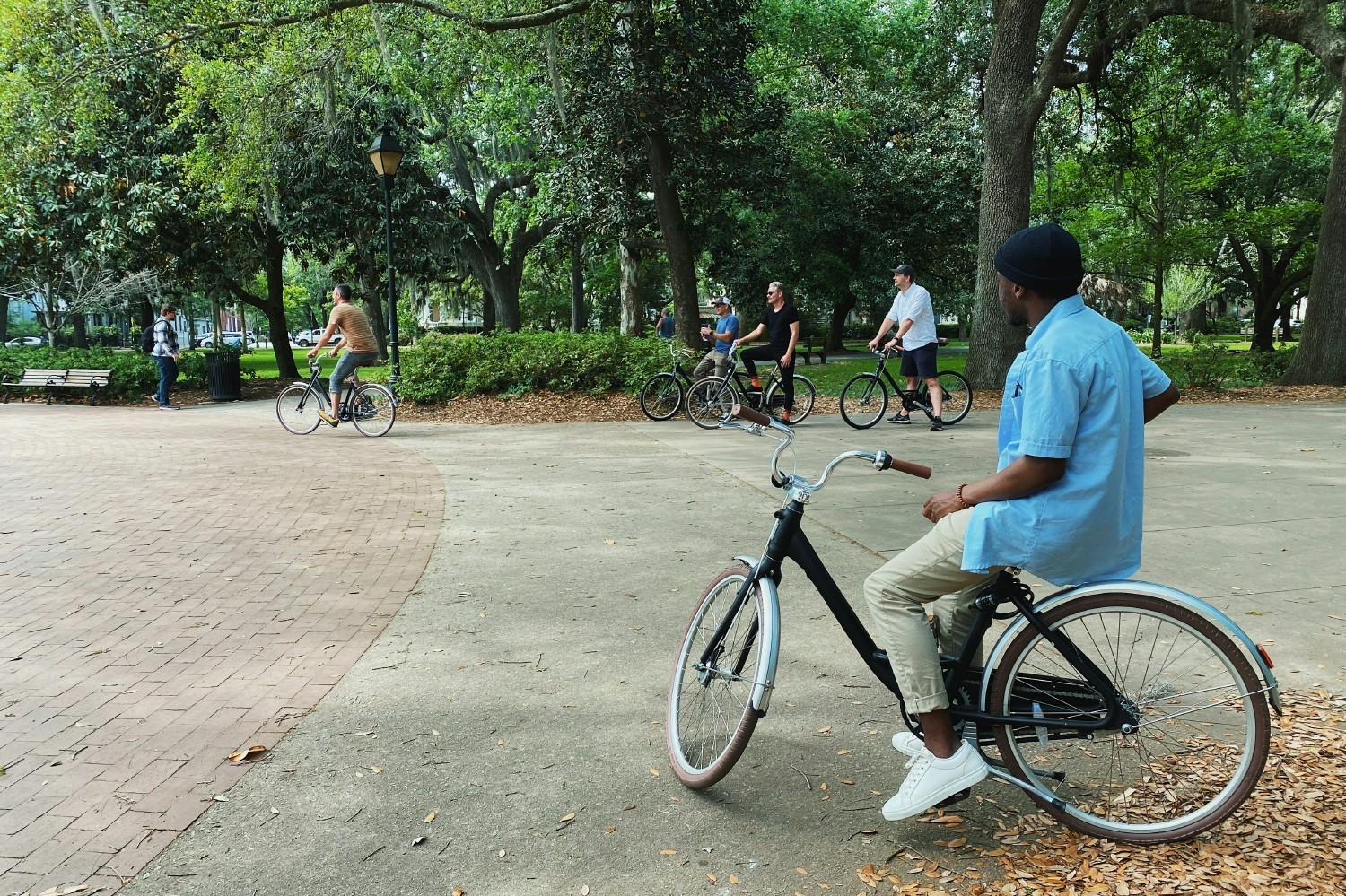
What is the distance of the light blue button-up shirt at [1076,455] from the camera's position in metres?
2.40

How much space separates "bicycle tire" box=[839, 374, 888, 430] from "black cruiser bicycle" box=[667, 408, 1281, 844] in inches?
361

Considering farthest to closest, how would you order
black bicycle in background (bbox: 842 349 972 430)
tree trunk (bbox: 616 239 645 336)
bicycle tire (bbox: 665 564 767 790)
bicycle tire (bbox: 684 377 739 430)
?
tree trunk (bbox: 616 239 645 336) → bicycle tire (bbox: 684 377 739 430) → black bicycle in background (bbox: 842 349 972 430) → bicycle tire (bbox: 665 564 767 790)

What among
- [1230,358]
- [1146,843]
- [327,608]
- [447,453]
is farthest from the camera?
[1230,358]

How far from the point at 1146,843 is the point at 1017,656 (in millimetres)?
641

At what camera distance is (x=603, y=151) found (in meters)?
18.1

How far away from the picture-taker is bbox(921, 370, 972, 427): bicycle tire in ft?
39.8

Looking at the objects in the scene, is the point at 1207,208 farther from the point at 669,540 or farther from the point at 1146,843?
the point at 1146,843

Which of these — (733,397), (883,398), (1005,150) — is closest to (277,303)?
(733,397)

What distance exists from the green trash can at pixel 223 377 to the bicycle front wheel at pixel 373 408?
8.72 m

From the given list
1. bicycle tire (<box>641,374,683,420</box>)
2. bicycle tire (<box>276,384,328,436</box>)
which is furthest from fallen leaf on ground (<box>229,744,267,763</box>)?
bicycle tire (<box>641,374,683,420</box>)

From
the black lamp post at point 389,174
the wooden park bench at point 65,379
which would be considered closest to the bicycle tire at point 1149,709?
the black lamp post at point 389,174

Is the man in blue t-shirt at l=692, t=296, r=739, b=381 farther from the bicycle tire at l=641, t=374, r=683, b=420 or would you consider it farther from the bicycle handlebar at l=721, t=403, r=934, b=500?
the bicycle handlebar at l=721, t=403, r=934, b=500

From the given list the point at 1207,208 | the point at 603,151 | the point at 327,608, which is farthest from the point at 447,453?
the point at 1207,208

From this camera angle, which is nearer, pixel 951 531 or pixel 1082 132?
pixel 951 531
